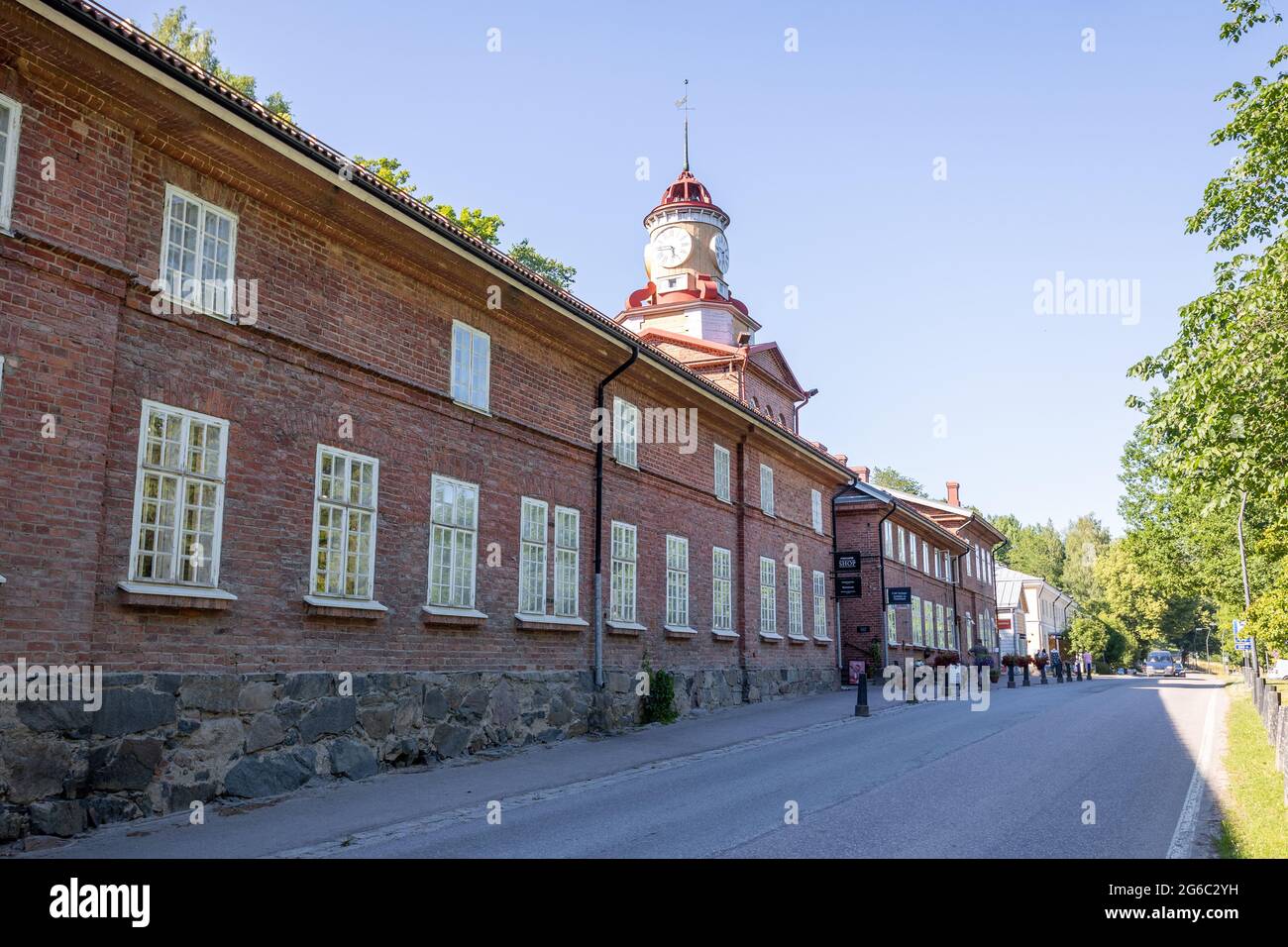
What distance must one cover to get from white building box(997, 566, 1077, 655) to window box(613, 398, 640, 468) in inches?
2377

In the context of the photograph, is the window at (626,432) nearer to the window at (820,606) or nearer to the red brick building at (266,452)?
the red brick building at (266,452)

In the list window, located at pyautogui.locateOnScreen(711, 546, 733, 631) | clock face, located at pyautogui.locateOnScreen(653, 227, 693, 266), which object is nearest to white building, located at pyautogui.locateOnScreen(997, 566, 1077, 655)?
clock face, located at pyautogui.locateOnScreen(653, 227, 693, 266)

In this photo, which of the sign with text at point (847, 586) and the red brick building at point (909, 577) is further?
the red brick building at point (909, 577)

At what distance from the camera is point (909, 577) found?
129ft

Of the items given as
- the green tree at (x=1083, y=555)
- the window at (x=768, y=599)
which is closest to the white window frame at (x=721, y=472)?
the window at (x=768, y=599)

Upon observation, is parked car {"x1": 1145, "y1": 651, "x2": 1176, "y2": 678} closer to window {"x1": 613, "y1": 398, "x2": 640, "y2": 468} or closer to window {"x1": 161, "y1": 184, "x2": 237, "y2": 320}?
window {"x1": 613, "y1": 398, "x2": 640, "y2": 468}

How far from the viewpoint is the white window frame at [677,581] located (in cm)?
2052

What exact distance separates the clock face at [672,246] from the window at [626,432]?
2294cm

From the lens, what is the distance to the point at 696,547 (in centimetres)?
2206

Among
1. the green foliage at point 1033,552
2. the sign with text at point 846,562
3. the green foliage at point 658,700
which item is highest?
the green foliage at point 1033,552

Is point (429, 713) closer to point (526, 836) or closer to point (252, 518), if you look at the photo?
point (252, 518)

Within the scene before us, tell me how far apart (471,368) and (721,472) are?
10031 mm

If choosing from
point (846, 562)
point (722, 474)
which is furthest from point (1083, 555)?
point (722, 474)

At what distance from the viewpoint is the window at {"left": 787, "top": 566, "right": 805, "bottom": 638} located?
88.9 ft
